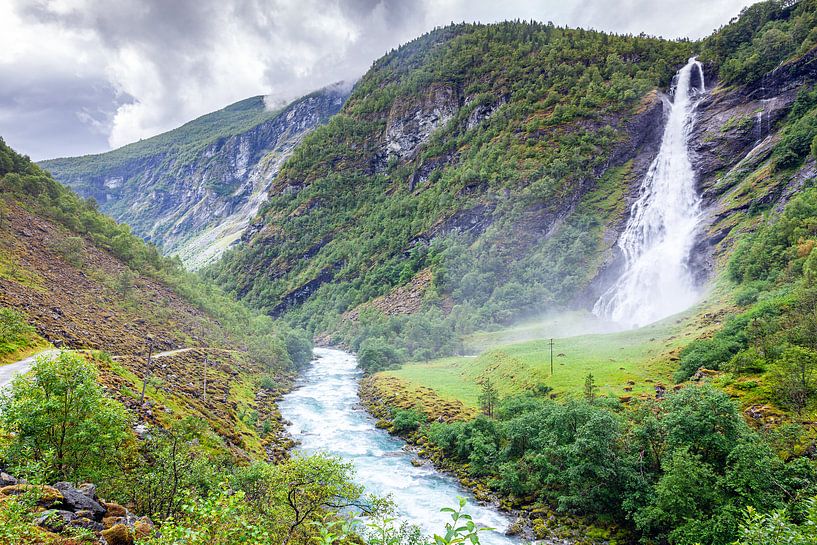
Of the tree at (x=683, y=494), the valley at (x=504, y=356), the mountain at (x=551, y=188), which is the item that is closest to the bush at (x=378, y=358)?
the valley at (x=504, y=356)

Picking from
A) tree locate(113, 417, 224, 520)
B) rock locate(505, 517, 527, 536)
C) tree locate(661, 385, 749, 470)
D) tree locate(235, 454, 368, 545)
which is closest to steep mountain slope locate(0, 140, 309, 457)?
tree locate(113, 417, 224, 520)

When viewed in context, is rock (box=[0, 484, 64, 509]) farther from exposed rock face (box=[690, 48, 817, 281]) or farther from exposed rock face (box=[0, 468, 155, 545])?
exposed rock face (box=[690, 48, 817, 281])

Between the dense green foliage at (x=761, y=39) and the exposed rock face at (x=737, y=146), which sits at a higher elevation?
the dense green foliage at (x=761, y=39)

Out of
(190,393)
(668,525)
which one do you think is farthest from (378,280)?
(668,525)

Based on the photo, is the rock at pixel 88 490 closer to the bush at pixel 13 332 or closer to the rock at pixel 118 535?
the rock at pixel 118 535

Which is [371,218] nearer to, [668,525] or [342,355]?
[342,355]

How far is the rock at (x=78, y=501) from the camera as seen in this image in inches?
549

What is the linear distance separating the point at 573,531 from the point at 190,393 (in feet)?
126

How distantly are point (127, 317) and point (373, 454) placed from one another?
39441 mm

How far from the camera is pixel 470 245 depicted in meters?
136

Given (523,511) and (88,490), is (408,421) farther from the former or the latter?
(88,490)

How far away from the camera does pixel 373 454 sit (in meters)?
42.8

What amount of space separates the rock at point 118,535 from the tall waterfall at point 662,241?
284 ft

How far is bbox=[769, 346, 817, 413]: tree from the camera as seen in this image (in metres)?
27.8
